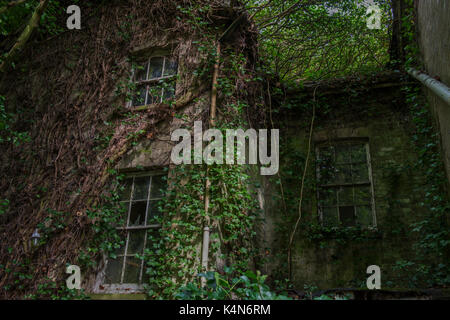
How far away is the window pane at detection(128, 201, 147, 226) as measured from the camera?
5.59m

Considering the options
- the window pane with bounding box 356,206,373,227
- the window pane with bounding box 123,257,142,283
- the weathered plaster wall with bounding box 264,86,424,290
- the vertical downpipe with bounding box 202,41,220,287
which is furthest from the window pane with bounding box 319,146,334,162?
the window pane with bounding box 123,257,142,283

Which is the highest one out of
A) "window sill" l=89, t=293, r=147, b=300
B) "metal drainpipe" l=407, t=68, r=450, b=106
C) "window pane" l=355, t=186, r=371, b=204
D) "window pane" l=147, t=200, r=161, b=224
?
"metal drainpipe" l=407, t=68, r=450, b=106

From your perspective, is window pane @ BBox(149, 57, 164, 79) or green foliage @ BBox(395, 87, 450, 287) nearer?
green foliage @ BBox(395, 87, 450, 287)

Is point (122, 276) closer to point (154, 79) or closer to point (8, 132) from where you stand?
point (154, 79)

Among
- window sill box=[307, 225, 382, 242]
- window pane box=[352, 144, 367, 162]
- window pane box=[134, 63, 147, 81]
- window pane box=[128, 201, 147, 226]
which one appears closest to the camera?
window pane box=[128, 201, 147, 226]

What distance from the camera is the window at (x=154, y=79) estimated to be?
20.9 feet

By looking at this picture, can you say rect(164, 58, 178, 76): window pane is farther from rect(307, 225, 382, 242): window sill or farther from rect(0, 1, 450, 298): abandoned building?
rect(307, 225, 382, 242): window sill

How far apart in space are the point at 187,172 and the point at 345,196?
2993 millimetres

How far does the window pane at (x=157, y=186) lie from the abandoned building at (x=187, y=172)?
2 cm

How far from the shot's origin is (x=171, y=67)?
663cm

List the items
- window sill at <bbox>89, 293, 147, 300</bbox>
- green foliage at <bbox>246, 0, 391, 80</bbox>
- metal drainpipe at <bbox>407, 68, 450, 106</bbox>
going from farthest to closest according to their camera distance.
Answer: green foliage at <bbox>246, 0, 391, 80</bbox>, window sill at <bbox>89, 293, 147, 300</bbox>, metal drainpipe at <bbox>407, 68, 450, 106</bbox>

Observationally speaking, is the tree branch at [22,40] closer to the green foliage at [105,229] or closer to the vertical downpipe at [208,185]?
the green foliage at [105,229]

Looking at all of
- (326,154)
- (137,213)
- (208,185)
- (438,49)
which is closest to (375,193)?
(326,154)

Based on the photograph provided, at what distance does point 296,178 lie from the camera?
6.74 metres
